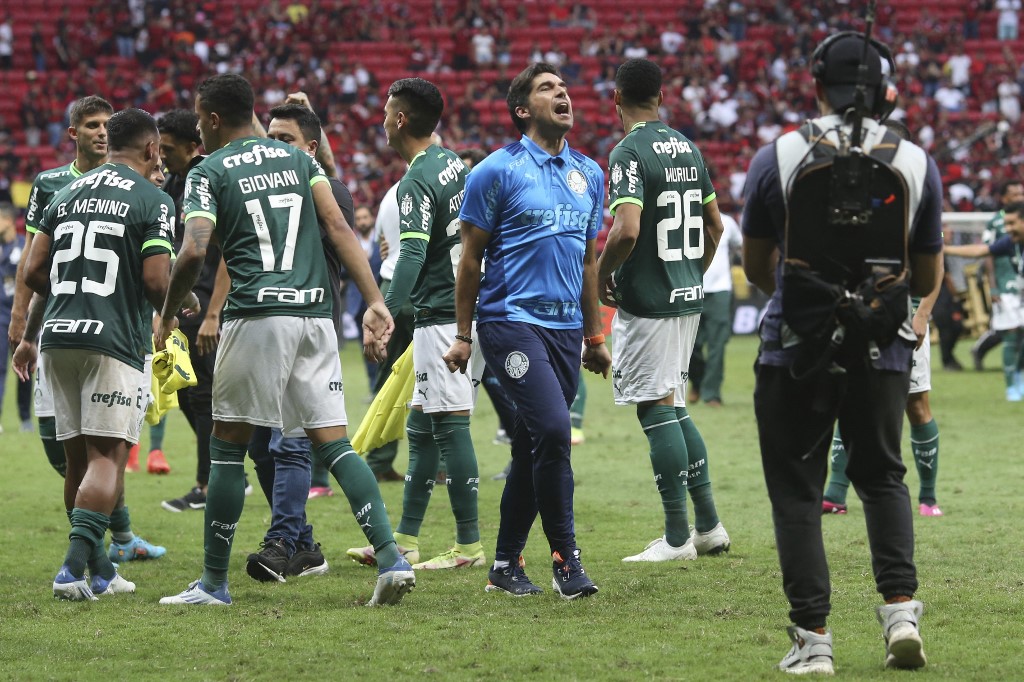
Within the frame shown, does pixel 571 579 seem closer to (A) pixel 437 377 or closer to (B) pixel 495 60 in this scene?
(A) pixel 437 377

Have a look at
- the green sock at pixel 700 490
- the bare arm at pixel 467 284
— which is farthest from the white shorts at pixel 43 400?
the green sock at pixel 700 490

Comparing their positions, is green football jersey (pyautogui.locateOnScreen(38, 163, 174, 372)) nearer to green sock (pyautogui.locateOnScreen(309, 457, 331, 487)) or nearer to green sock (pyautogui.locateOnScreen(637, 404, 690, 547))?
green sock (pyautogui.locateOnScreen(637, 404, 690, 547))

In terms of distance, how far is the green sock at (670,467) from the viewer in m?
6.99

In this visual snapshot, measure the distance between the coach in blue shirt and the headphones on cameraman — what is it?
1509 millimetres

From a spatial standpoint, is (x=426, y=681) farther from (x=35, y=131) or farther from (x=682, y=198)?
(x=35, y=131)

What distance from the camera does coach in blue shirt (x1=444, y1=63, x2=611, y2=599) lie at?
588 centimetres

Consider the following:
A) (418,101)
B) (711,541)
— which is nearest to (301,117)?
(418,101)

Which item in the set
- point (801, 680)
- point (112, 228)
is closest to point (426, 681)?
point (801, 680)

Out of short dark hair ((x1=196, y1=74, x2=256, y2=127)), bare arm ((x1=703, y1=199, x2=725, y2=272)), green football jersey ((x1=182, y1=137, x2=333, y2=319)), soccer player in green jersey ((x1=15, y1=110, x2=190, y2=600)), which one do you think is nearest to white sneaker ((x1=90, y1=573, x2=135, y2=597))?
soccer player in green jersey ((x1=15, y1=110, x2=190, y2=600))

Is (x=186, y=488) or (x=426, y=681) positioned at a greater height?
(x=426, y=681)

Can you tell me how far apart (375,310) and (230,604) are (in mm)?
1443

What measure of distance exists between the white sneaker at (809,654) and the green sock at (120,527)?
3.88 metres

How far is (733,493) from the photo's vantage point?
9.45 m

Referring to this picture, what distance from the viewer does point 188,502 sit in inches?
358
